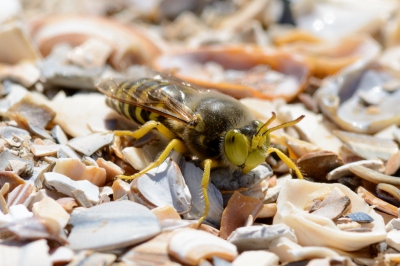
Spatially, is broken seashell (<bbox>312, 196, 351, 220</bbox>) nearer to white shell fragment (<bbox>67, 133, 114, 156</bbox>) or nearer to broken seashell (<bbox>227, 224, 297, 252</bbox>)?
broken seashell (<bbox>227, 224, 297, 252</bbox>)

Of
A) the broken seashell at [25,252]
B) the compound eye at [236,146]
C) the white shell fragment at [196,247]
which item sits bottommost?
the broken seashell at [25,252]

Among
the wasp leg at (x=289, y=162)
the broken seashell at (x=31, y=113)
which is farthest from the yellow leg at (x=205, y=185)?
the broken seashell at (x=31, y=113)

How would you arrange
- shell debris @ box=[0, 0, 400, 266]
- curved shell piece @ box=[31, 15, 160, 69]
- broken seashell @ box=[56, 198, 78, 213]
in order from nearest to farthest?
shell debris @ box=[0, 0, 400, 266], broken seashell @ box=[56, 198, 78, 213], curved shell piece @ box=[31, 15, 160, 69]

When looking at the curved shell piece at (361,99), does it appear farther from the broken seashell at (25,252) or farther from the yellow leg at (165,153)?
the broken seashell at (25,252)

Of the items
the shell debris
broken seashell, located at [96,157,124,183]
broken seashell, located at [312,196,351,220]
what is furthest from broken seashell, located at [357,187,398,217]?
broken seashell, located at [96,157,124,183]

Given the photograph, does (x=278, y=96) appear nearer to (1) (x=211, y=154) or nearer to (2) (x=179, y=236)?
(1) (x=211, y=154)

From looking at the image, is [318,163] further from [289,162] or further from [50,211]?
[50,211]
